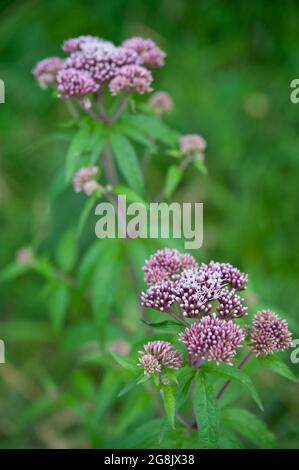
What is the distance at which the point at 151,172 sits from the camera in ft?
18.9

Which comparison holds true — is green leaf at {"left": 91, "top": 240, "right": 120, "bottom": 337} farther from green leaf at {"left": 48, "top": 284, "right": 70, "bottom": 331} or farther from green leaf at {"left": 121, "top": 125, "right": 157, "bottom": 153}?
green leaf at {"left": 121, "top": 125, "right": 157, "bottom": 153}

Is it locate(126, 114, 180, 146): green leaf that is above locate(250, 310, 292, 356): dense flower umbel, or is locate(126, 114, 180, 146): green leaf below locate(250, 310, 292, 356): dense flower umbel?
above

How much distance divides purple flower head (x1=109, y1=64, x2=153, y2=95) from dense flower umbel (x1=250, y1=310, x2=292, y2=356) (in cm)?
134

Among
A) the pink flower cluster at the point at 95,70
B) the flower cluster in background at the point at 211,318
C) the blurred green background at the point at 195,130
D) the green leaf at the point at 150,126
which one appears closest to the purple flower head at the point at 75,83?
the pink flower cluster at the point at 95,70

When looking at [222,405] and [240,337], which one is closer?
[240,337]

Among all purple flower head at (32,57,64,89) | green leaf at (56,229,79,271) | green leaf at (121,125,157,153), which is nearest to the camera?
green leaf at (121,125,157,153)

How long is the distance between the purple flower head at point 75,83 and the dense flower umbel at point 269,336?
4.65 feet

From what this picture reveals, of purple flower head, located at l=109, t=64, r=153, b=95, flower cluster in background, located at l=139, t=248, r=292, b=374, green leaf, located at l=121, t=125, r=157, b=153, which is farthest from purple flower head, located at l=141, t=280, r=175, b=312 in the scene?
purple flower head, located at l=109, t=64, r=153, b=95

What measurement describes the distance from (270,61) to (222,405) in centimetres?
426

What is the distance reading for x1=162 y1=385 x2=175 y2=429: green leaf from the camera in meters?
2.14

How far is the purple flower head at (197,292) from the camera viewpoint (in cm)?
225

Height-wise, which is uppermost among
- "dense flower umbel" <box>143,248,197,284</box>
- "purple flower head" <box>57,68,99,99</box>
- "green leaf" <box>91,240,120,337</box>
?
"purple flower head" <box>57,68,99,99</box>
